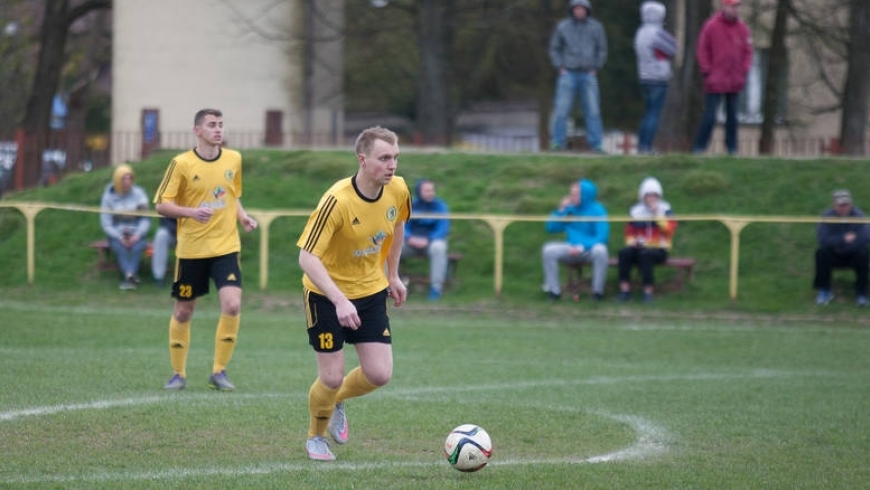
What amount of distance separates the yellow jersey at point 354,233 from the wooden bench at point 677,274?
10027 millimetres

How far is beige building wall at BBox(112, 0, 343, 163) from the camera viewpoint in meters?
28.3

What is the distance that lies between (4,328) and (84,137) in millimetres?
10268

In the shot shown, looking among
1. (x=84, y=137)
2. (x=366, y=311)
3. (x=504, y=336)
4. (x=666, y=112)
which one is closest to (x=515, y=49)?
(x=666, y=112)

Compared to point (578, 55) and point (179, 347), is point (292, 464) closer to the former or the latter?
point (179, 347)

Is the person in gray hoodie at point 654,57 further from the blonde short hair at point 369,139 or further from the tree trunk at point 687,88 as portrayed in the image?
the blonde short hair at point 369,139

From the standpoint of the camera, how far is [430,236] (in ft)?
59.3

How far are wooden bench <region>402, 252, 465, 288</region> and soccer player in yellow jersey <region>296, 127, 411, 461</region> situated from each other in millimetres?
10260

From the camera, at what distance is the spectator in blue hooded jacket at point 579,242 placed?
17.5 metres

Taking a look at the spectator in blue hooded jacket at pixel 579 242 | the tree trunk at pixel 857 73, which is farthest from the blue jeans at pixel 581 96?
the tree trunk at pixel 857 73

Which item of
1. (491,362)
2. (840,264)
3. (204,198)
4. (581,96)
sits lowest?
(491,362)

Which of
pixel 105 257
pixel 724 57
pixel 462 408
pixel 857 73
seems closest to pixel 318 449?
pixel 462 408

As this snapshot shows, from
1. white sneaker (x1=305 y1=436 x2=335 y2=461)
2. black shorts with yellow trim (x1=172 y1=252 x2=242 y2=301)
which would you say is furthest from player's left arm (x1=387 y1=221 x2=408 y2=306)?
black shorts with yellow trim (x1=172 y1=252 x2=242 y2=301)

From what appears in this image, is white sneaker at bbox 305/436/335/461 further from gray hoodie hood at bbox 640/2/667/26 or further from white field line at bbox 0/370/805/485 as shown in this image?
gray hoodie hood at bbox 640/2/667/26

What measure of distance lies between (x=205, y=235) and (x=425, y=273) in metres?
8.28
